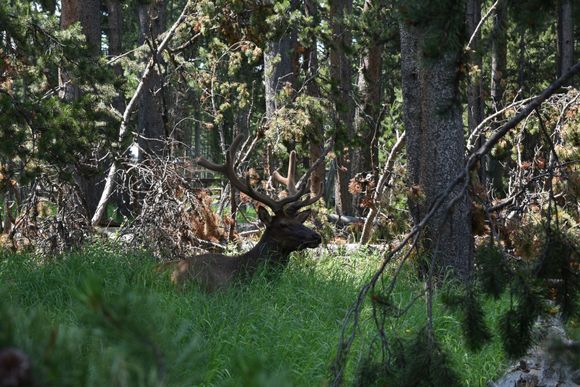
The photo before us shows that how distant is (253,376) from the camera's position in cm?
145

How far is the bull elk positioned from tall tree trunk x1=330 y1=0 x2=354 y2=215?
2779mm

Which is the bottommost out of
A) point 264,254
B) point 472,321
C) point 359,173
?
point 472,321

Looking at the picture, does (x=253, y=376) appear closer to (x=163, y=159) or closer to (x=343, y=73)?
(x=163, y=159)

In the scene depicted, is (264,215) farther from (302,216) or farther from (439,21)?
(439,21)

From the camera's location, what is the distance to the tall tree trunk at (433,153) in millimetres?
8734

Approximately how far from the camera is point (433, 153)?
886cm

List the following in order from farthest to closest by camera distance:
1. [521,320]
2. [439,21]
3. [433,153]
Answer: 1. [433,153]
2. [521,320]
3. [439,21]

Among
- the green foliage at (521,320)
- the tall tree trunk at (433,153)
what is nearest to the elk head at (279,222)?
the tall tree trunk at (433,153)

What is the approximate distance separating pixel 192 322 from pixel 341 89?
21.5ft

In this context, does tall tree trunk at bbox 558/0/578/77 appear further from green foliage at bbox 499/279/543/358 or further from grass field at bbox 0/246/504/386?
green foliage at bbox 499/279/543/358

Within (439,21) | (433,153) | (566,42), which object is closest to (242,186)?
(433,153)

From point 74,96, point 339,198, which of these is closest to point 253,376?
point 74,96

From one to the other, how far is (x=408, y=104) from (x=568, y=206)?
3486mm

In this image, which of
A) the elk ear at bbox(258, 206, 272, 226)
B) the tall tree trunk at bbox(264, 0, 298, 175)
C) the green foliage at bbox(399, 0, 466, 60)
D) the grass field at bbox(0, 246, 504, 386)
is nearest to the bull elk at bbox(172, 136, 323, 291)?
the elk ear at bbox(258, 206, 272, 226)
